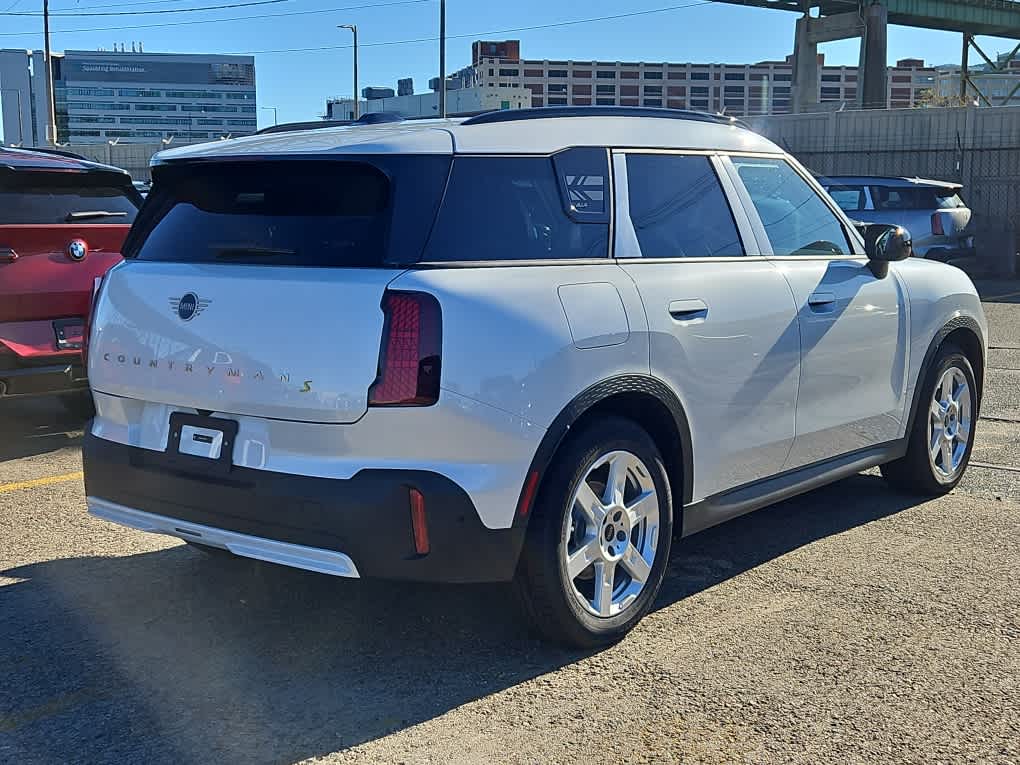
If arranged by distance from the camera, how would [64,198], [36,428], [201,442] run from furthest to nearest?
1. [36,428]
2. [64,198]
3. [201,442]

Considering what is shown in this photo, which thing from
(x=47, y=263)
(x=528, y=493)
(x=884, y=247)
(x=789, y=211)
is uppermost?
(x=789, y=211)

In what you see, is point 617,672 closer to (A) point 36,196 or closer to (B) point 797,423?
(B) point 797,423

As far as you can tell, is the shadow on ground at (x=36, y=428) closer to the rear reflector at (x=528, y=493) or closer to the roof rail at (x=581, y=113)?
the roof rail at (x=581, y=113)

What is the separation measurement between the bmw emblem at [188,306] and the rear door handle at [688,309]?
1.63 metres

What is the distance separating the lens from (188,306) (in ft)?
12.3

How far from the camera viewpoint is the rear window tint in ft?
11.9

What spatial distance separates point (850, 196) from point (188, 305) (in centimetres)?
1466

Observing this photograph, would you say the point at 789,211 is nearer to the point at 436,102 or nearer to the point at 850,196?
the point at 850,196

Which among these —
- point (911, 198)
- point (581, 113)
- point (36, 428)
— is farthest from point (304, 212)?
point (911, 198)

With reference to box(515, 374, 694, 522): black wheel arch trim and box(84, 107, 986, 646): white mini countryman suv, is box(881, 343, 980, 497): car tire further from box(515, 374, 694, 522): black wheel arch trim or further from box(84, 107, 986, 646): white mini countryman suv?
box(515, 374, 694, 522): black wheel arch trim

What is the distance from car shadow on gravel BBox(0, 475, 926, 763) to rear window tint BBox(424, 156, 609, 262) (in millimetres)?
1305

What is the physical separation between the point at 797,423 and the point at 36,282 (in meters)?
4.55

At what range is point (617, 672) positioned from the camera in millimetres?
A: 3756

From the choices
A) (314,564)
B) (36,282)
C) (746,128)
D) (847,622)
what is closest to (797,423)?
(847,622)
